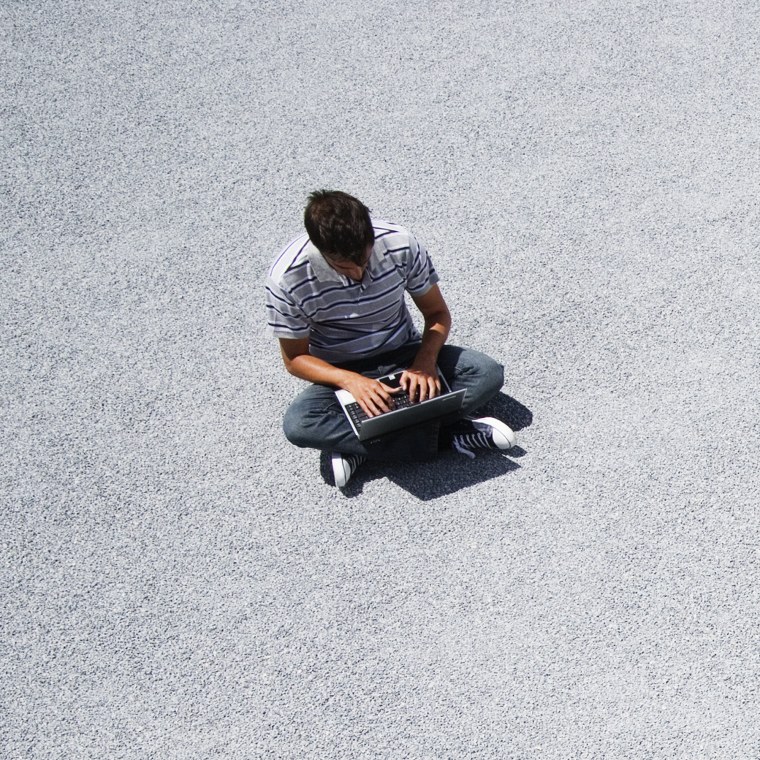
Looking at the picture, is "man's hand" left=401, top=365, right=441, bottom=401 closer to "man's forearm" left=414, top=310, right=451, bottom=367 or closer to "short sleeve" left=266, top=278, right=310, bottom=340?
"man's forearm" left=414, top=310, right=451, bottom=367

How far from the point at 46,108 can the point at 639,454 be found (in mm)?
3658

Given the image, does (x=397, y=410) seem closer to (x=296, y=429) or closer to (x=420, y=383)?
(x=420, y=383)

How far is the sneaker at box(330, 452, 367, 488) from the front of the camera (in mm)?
3117

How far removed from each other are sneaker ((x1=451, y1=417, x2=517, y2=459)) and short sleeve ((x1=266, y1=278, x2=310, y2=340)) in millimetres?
684

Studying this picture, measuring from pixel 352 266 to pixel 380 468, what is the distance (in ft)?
2.78

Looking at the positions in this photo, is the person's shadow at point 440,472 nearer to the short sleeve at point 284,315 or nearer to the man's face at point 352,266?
the short sleeve at point 284,315

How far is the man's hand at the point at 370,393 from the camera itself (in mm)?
2973

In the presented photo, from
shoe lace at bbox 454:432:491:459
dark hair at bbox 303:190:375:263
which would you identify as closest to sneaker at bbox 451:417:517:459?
shoe lace at bbox 454:432:491:459

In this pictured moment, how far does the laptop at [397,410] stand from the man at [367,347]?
0.04 metres

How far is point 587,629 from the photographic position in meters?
2.76

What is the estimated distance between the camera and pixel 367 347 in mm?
3201

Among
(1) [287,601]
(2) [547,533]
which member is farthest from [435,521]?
(1) [287,601]

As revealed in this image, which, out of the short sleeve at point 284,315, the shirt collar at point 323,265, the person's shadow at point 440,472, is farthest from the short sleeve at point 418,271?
the person's shadow at point 440,472

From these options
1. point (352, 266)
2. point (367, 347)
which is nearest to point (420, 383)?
point (367, 347)
